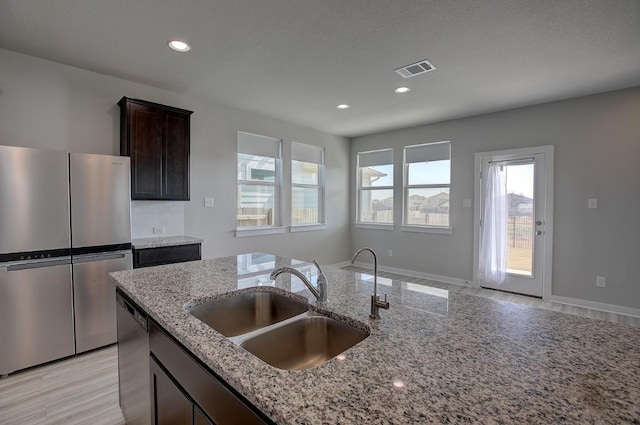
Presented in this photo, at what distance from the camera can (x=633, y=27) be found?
228cm

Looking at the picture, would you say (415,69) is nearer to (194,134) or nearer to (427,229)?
(194,134)

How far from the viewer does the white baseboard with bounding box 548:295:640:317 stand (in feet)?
11.6

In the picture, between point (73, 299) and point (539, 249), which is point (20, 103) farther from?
point (539, 249)

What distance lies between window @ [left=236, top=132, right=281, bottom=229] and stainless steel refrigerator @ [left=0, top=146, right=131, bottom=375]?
72.4 inches

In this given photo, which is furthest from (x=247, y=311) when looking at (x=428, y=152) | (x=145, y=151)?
(x=428, y=152)

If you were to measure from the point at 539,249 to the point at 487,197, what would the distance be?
0.96 m

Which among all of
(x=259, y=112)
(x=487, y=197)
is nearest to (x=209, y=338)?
(x=259, y=112)

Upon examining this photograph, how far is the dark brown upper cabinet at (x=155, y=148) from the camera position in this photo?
3082 mm

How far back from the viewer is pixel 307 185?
551 centimetres

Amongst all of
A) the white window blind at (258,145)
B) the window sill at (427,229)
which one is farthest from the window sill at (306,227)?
the window sill at (427,229)

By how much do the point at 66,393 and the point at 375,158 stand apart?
5.34 meters

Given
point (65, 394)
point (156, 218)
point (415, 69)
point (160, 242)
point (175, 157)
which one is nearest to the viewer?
point (65, 394)

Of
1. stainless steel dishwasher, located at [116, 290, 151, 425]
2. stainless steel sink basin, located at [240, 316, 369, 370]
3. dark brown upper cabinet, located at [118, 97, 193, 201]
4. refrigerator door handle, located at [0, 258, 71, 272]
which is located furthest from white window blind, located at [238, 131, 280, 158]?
stainless steel sink basin, located at [240, 316, 369, 370]

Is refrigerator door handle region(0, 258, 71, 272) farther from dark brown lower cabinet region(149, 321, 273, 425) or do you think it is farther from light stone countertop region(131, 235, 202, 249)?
dark brown lower cabinet region(149, 321, 273, 425)
